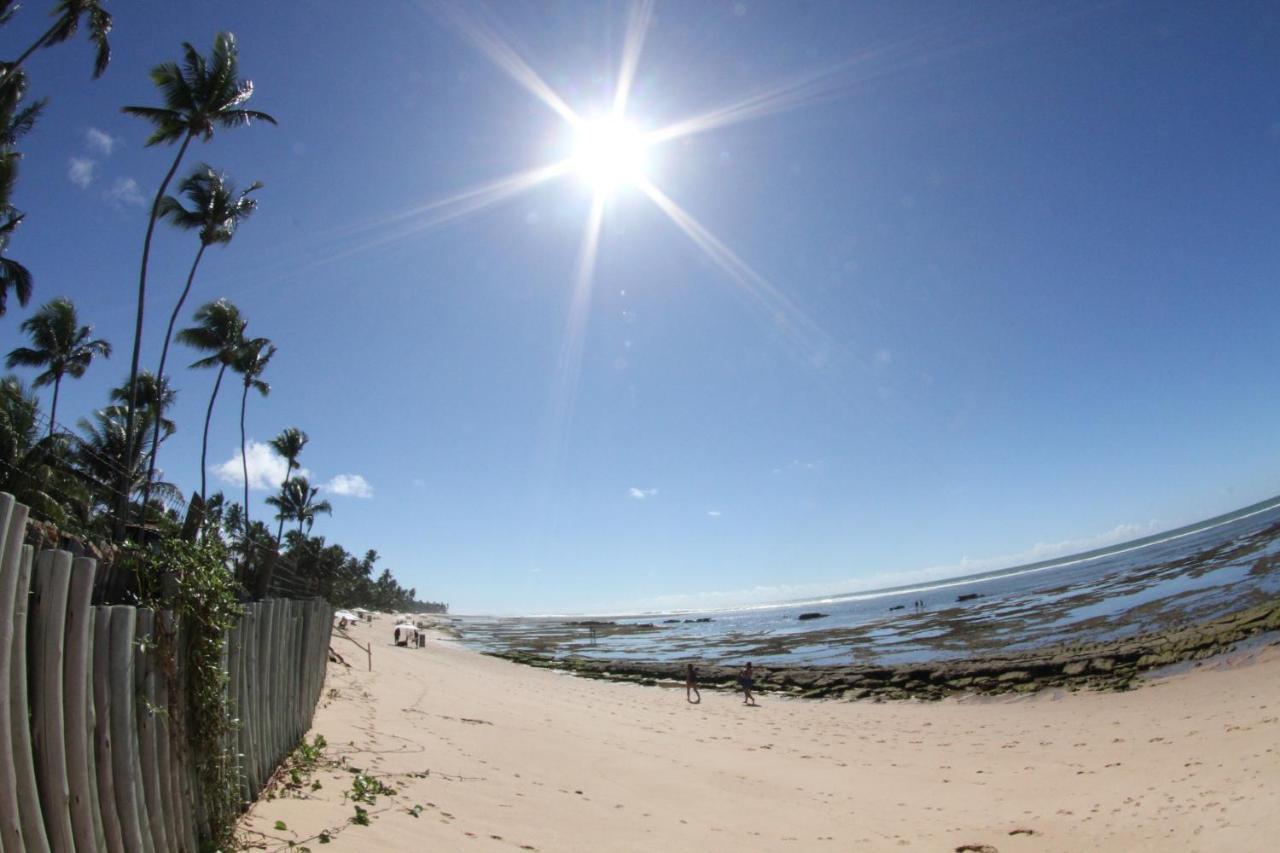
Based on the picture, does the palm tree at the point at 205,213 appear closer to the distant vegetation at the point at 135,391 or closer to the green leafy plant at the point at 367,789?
the distant vegetation at the point at 135,391

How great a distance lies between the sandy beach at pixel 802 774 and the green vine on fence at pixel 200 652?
2.04 ft

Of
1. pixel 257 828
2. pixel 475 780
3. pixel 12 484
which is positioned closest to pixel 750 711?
pixel 475 780

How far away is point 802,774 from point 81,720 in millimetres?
10799

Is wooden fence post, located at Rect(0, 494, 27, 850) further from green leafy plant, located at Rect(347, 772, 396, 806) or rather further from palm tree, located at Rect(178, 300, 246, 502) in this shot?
palm tree, located at Rect(178, 300, 246, 502)

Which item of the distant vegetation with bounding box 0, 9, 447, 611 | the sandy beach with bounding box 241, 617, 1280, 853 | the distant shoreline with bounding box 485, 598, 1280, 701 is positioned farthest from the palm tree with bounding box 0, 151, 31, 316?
the distant shoreline with bounding box 485, 598, 1280, 701

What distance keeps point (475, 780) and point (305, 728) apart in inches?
84.1

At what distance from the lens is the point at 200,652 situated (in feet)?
13.1

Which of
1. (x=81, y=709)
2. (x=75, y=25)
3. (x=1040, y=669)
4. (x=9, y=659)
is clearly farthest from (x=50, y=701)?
(x=1040, y=669)

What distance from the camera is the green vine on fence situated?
3.90 meters

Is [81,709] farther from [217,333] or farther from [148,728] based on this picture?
[217,333]

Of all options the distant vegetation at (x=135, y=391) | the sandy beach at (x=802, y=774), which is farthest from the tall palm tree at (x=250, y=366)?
the sandy beach at (x=802, y=774)

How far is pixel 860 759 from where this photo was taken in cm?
1266

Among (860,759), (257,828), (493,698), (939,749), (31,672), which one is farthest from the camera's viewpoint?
(493,698)

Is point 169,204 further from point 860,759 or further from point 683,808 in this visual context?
point 860,759
